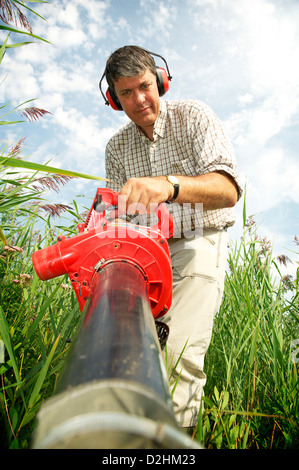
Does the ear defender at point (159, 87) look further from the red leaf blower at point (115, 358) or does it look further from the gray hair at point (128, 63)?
the red leaf blower at point (115, 358)

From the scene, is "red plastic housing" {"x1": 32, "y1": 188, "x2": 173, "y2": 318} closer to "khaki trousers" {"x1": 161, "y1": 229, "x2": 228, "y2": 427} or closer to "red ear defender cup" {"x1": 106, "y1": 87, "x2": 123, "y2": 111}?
"khaki trousers" {"x1": 161, "y1": 229, "x2": 228, "y2": 427}

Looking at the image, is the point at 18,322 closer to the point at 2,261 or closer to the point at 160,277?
the point at 2,261

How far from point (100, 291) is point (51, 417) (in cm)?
43

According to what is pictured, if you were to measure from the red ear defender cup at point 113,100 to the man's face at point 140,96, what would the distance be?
50 millimetres

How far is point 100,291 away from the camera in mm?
816

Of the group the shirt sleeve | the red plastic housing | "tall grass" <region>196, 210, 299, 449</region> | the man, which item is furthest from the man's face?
the red plastic housing

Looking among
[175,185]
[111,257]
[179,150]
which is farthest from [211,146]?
[111,257]

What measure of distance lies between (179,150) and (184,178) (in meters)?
0.96

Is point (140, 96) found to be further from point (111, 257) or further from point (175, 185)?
point (111, 257)

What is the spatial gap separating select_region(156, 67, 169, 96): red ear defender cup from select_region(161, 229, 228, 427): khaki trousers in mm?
1077

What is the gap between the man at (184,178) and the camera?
173 centimetres

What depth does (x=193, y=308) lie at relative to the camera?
1.98 meters

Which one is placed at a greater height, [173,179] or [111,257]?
[173,179]

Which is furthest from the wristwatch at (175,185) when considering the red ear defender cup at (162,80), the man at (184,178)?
the red ear defender cup at (162,80)
